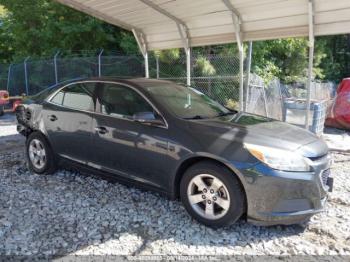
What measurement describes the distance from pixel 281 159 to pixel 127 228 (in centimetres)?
178

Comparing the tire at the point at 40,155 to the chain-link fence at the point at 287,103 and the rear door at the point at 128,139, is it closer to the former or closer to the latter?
the rear door at the point at 128,139

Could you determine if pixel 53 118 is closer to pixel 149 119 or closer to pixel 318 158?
pixel 149 119

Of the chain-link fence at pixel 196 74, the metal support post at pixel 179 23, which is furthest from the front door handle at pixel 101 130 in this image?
the chain-link fence at pixel 196 74

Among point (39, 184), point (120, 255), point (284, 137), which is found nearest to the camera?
point (120, 255)

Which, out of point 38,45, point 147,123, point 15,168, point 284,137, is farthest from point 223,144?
point 38,45

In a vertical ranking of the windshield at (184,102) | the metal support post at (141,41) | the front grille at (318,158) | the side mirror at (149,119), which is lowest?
the front grille at (318,158)

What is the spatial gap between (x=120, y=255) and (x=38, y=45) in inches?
670

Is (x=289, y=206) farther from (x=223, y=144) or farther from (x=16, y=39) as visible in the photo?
(x=16, y=39)

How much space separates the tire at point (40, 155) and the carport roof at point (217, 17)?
2.95 metres

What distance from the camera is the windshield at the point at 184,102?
475cm

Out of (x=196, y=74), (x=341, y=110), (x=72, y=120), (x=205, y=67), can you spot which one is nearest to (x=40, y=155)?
→ (x=72, y=120)

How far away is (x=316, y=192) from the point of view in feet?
12.9

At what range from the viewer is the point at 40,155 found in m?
5.90

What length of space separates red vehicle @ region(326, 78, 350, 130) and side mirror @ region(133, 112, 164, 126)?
846 cm
